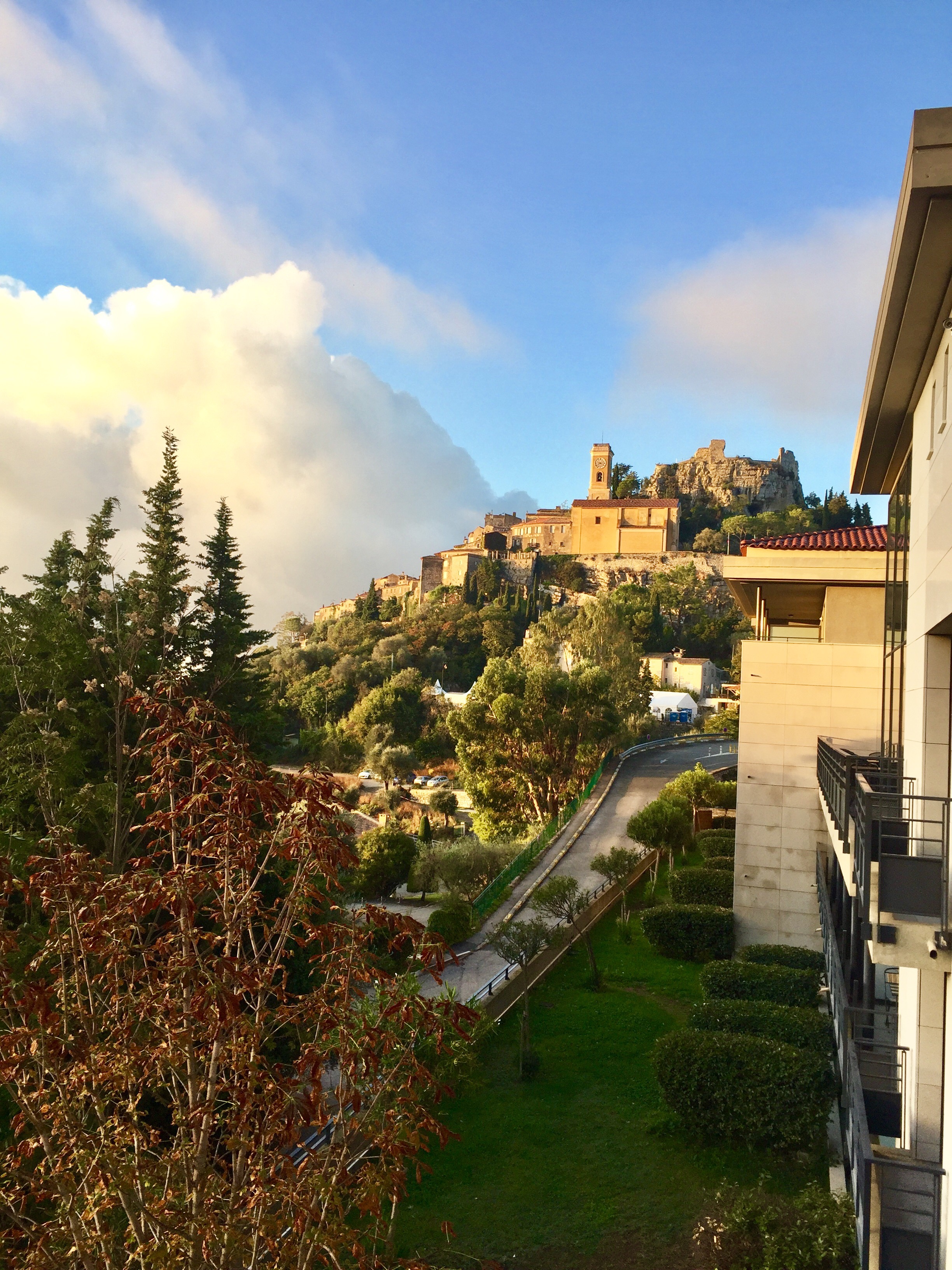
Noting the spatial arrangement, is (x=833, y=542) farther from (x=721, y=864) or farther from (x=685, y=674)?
(x=685, y=674)

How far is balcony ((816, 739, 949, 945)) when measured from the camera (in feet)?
16.4

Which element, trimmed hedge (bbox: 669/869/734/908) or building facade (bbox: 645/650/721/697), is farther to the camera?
building facade (bbox: 645/650/721/697)

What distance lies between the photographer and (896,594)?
8.53 meters

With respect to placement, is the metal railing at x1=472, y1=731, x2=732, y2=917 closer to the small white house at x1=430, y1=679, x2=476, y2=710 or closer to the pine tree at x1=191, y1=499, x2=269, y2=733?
the pine tree at x1=191, y1=499, x2=269, y2=733

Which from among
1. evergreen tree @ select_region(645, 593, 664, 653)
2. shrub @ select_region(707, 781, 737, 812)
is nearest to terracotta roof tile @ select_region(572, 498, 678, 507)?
evergreen tree @ select_region(645, 593, 664, 653)

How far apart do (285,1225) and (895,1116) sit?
528 centimetres

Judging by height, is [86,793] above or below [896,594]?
below

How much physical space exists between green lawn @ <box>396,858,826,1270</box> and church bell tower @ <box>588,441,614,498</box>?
10780 cm

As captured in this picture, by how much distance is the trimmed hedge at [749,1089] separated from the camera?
8570mm

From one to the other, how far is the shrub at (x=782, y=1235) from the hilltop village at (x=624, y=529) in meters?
86.2

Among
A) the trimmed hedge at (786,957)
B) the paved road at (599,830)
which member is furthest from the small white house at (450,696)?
the trimmed hedge at (786,957)

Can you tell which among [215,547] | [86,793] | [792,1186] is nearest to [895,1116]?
[792,1186]

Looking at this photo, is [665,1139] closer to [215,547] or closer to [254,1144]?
[254,1144]

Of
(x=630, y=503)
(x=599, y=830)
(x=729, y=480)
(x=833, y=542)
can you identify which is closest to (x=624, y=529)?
(x=630, y=503)
